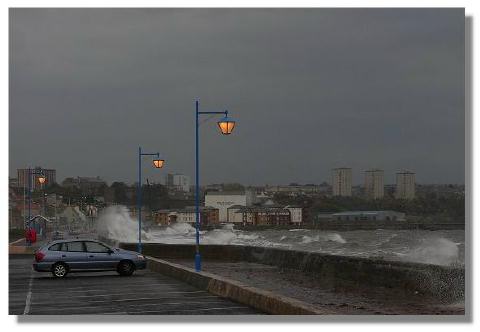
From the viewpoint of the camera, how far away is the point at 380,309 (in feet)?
68.1

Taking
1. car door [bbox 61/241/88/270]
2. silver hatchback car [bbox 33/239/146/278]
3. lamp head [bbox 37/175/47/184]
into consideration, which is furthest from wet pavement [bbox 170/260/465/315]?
lamp head [bbox 37/175/47/184]

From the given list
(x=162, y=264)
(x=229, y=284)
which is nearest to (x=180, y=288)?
(x=229, y=284)

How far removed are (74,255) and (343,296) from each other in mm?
9516

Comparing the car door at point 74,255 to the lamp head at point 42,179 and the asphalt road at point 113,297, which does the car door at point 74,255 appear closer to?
the asphalt road at point 113,297

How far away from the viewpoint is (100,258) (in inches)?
1102

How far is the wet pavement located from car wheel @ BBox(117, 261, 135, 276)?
176 inches

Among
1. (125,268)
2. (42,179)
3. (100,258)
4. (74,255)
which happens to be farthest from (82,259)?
(42,179)

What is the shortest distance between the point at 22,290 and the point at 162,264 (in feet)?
24.9

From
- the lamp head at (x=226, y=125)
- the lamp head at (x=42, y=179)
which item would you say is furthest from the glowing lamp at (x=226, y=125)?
the lamp head at (x=42, y=179)

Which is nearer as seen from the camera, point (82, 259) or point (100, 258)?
point (82, 259)

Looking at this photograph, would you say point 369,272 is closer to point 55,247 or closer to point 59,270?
point 59,270

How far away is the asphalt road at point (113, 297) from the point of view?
16.8 m

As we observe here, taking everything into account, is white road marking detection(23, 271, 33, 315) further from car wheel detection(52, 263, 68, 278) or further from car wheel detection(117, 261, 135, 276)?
car wheel detection(117, 261, 135, 276)
